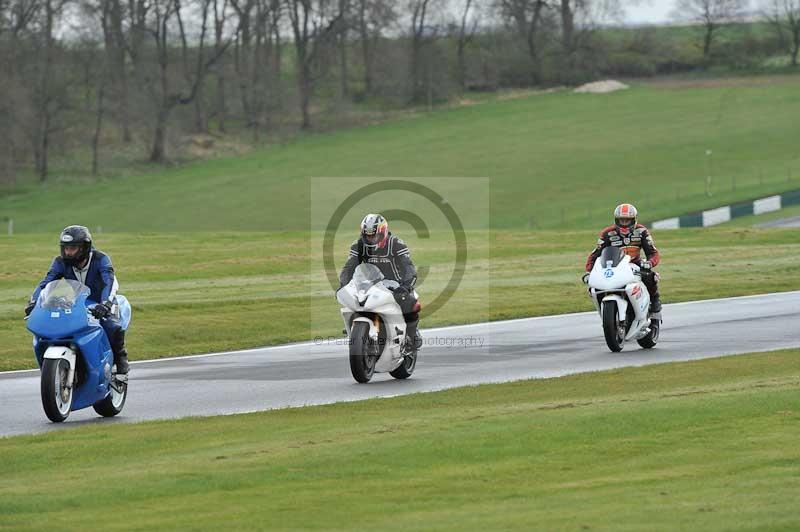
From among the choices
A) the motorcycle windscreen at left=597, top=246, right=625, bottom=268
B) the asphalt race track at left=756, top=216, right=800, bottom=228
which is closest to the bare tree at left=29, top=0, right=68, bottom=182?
the asphalt race track at left=756, top=216, right=800, bottom=228

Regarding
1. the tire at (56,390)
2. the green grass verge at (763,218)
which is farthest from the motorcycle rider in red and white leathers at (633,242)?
the green grass verge at (763,218)

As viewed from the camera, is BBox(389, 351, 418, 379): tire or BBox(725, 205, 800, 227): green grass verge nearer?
BBox(389, 351, 418, 379): tire

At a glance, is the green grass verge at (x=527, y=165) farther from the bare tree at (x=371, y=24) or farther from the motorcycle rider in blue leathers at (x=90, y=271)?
the motorcycle rider in blue leathers at (x=90, y=271)

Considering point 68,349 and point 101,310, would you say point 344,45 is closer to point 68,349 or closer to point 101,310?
point 101,310

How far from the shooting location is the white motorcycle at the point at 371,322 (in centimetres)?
1533

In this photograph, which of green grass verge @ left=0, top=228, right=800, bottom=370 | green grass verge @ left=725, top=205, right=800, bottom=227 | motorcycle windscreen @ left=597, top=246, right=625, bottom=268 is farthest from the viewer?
green grass verge @ left=725, top=205, right=800, bottom=227

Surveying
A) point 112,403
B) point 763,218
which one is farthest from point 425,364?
point 763,218

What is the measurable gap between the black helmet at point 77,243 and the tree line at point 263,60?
190 ft

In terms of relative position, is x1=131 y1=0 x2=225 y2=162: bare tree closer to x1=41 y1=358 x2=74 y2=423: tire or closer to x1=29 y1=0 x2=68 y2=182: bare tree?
x1=29 y1=0 x2=68 y2=182: bare tree

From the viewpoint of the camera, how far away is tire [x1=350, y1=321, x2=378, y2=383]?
50.3 feet

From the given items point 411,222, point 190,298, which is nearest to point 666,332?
point 190,298

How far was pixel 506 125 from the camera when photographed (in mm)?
85250

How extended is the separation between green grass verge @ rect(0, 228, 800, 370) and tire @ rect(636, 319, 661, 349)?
18.4 ft

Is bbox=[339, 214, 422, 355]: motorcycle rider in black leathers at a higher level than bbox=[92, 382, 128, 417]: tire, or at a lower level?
higher
